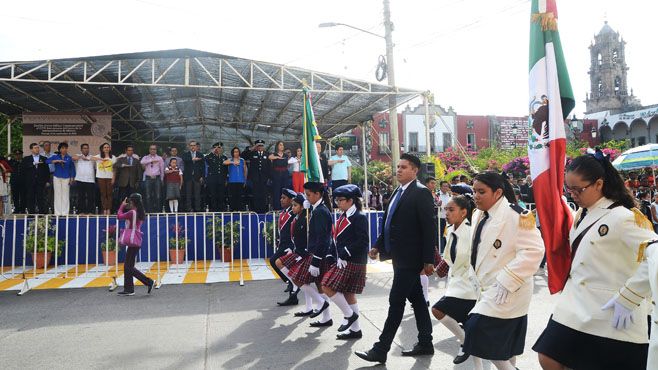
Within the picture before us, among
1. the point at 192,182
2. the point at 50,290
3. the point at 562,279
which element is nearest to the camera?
the point at 562,279

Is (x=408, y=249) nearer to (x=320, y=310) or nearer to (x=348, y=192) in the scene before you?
(x=348, y=192)

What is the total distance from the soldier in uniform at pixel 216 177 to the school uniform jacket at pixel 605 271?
11.3 meters

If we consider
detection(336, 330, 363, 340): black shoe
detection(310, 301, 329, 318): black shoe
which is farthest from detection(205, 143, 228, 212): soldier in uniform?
detection(336, 330, 363, 340): black shoe

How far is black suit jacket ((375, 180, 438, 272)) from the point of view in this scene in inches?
192

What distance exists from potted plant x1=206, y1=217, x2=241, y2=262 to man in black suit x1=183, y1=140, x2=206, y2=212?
194 centimetres

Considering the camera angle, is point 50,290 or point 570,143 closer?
point 50,290

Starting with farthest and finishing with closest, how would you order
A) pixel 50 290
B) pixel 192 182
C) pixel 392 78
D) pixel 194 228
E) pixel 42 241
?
pixel 392 78
pixel 192 182
pixel 194 228
pixel 42 241
pixel 50 290

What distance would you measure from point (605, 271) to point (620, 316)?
0.28 meters

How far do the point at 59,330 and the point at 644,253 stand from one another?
245 inches

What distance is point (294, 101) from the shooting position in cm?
1778

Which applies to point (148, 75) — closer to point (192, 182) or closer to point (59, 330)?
point (192, 182)

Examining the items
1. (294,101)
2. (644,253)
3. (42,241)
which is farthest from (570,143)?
(644,253)

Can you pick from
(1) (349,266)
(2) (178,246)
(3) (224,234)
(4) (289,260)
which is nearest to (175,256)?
(2) (178,246)

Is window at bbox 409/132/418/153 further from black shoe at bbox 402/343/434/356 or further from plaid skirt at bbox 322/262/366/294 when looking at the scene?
black shoe at bbox 402/343/434/356
